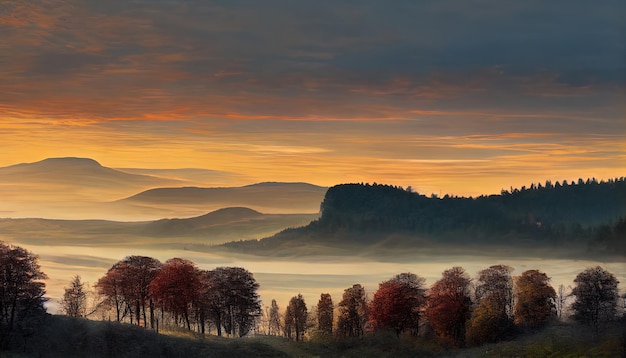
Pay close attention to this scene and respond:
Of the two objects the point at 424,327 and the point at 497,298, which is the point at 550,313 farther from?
the point at 424,327

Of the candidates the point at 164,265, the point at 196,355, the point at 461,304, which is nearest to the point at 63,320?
the point at 196,355

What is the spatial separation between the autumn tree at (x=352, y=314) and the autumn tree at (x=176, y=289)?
31.1 meters

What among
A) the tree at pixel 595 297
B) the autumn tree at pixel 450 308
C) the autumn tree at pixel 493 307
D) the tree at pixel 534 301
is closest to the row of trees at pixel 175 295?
the autumn tree at pixel 450 308

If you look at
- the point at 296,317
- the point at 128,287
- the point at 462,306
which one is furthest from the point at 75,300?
the point at 462,306

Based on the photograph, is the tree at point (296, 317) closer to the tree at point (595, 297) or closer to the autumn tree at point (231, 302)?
the autumn tree at point (231, 302)

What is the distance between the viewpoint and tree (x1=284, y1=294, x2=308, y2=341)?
566 feet

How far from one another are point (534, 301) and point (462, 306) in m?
14.9

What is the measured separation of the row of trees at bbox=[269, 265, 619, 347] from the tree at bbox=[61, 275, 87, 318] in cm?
4303

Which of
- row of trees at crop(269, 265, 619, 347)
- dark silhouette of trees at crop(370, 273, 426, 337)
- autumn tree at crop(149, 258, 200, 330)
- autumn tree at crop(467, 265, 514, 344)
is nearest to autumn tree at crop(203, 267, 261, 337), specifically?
autumn tree at crop(149, 258, 200, 330)

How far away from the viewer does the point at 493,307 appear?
162 m

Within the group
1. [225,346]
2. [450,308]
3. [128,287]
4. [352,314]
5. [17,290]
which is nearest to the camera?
[17,290]

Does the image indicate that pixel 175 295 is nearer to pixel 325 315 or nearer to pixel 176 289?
pixel 176 289

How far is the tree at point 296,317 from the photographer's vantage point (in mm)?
172375

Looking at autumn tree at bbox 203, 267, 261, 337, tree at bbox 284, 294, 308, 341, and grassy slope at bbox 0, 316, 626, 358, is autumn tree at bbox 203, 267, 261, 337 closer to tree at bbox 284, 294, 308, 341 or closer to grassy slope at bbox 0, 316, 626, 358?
grassy slope at bbox 0, 316, 626, 358
